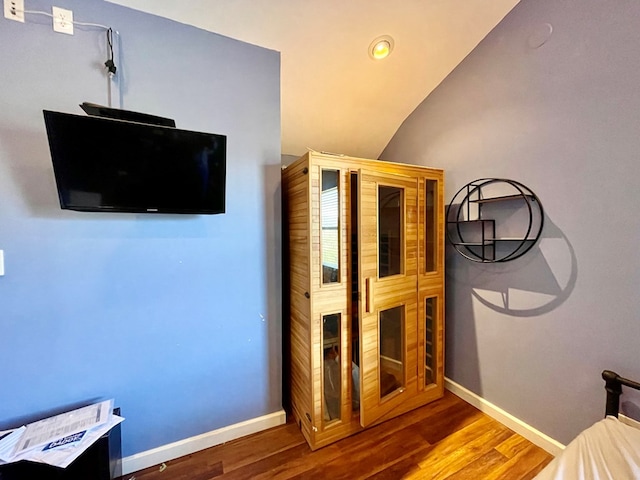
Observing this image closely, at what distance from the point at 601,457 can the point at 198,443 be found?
1.92 meters

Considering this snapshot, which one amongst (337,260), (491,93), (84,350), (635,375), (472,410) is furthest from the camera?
(472,410)

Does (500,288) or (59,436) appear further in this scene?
(500,288)

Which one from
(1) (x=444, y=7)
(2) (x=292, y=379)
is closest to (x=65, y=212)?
(2) (x=292, y=379)

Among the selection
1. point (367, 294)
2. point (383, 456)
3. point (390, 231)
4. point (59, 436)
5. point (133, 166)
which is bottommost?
point (383, 456)

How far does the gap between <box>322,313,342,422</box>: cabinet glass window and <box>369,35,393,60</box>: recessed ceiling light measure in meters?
1.73

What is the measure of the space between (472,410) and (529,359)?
597 millimetres

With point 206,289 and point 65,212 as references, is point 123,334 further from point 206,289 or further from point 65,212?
point 65,212

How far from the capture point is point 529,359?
1708 millimetres

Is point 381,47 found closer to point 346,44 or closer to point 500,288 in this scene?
point 346,44

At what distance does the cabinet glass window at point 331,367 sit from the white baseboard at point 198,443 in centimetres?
37

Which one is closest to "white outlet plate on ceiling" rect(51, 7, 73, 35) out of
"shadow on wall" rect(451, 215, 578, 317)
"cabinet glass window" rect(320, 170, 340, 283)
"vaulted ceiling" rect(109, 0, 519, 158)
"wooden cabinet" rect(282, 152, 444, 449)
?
"vaulted ceiling" rect(109, 0, 519, 158)

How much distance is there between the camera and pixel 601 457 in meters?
0.99

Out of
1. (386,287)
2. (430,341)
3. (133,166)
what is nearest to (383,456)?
(430,341)

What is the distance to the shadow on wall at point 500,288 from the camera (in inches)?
61.3
